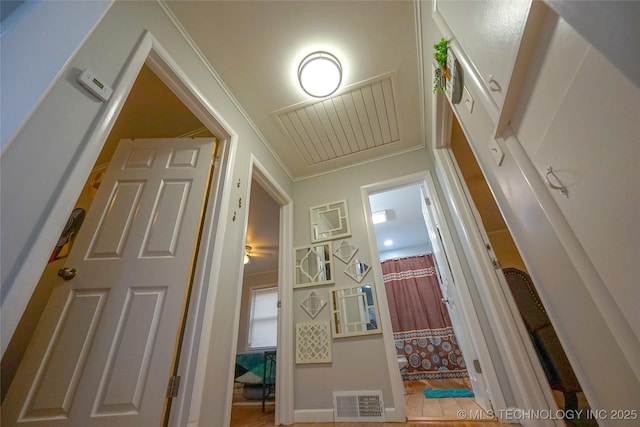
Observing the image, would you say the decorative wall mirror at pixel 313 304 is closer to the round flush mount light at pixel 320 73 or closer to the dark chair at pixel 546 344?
the dark chair at pixel 546 344

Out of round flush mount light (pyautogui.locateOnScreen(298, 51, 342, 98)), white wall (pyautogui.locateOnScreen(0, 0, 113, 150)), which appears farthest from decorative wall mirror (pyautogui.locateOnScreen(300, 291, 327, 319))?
white wall (pyautogui.locateOnScreen(0, 0, 113, 150))

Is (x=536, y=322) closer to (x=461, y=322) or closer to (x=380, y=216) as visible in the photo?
(x=461, y=322)

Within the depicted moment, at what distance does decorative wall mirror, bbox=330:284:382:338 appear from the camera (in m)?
2.02

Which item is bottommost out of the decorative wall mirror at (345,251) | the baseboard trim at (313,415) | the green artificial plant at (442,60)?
the baseboard trim at (313,415)

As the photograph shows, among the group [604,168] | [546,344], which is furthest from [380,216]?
[604,168]

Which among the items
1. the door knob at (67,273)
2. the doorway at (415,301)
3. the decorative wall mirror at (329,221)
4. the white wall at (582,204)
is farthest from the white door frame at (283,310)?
the white wall at (582,204)

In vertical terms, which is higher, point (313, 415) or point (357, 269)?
point (357, 269)

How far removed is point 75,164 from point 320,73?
1.60 meters

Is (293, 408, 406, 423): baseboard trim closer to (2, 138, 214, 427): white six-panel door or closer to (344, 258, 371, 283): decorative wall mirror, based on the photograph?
(344, 258, 371, 283): decorative wall mirror

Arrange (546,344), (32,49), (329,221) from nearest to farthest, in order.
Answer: (32,49)
(546,344)
(329,221)

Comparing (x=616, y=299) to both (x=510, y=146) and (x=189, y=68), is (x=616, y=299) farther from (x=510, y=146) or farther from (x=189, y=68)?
(x=189, y=68)

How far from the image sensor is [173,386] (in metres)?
1.13

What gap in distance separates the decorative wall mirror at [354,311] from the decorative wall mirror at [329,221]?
565mm

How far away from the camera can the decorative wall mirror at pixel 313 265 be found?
2.32 meters
